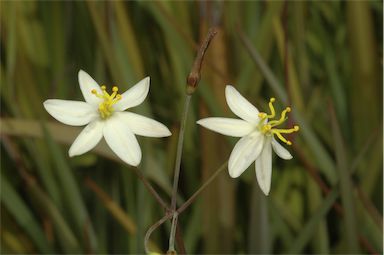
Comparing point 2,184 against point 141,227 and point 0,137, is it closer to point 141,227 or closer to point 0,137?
point 0,137

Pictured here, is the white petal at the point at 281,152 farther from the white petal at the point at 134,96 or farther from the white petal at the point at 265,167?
the white petal at the point at 134,96

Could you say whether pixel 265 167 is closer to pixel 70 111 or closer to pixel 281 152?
pixel 281 152

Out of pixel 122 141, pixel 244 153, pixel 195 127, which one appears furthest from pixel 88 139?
pixel 195 127

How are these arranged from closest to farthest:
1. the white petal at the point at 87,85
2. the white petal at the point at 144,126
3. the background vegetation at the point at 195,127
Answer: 1. the white petal at the point at 144,126
2. the white petal at the point at 87,85
3. the background vegetation at the point at 195,127

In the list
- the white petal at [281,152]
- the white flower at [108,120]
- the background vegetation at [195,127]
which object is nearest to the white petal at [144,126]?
the white flower at [108,120]

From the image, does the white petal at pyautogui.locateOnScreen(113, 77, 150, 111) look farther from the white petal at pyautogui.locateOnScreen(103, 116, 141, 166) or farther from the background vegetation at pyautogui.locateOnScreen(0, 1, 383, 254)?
the background vegetation at pyautogui.locateOnScreen(0, 1, 383, 254)

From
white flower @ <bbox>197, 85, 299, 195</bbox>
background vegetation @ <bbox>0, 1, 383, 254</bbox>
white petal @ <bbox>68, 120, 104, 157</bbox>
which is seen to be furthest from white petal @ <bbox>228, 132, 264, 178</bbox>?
background vegetation @ <bbox>0, 1, 383, 254</bbox>

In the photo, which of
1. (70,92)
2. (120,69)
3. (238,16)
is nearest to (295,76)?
(238,16)
